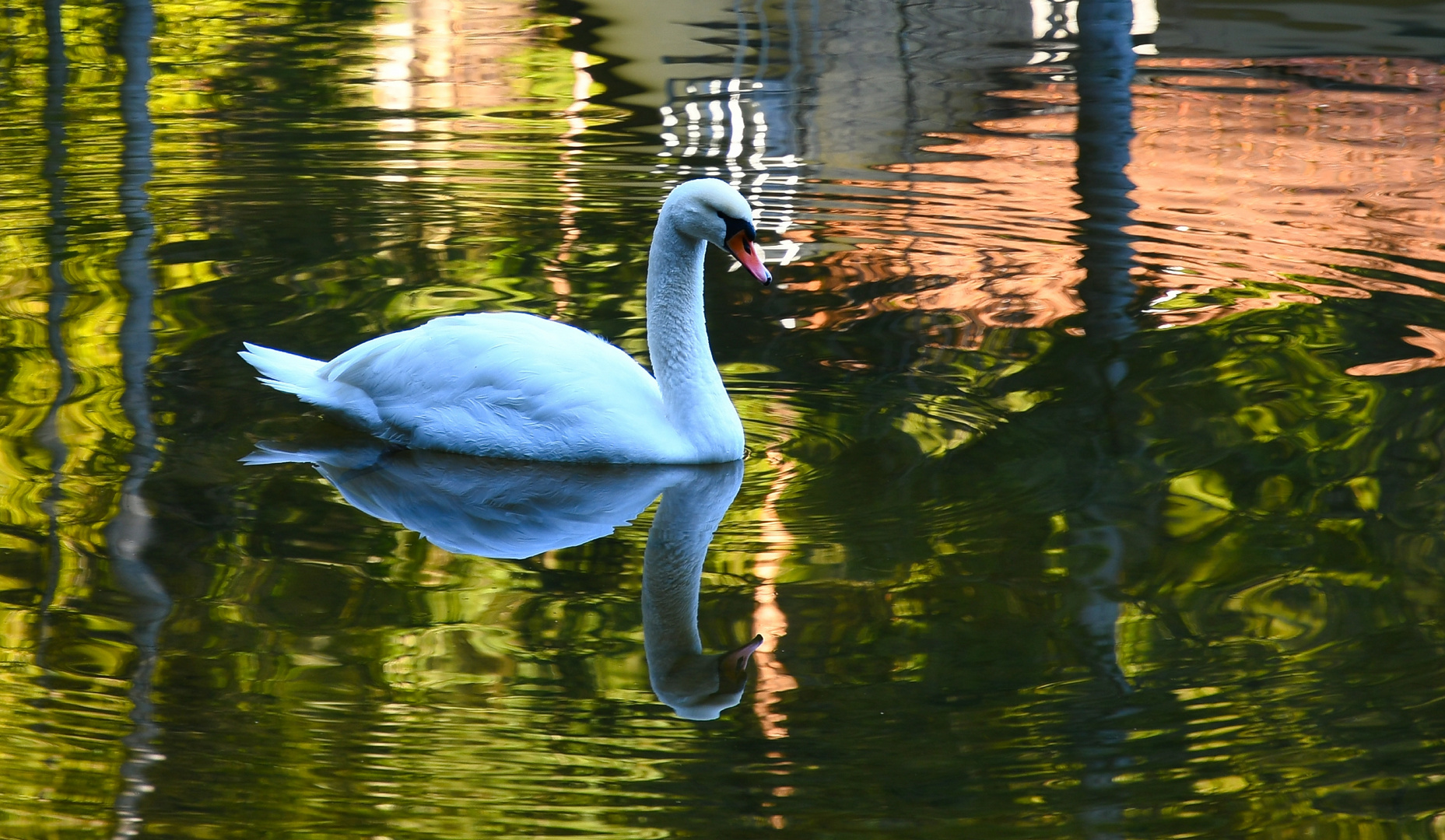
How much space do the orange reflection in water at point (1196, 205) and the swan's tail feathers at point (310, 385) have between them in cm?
239

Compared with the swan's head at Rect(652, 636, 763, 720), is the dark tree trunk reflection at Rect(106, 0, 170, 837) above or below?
above

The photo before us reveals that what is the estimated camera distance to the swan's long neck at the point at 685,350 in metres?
6.38

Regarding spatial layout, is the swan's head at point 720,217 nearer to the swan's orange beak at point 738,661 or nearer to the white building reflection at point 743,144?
the swan's orange beak at point 738,661

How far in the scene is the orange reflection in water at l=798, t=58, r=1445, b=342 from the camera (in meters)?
8.79

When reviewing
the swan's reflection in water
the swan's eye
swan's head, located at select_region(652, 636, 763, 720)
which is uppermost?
the swan's eye

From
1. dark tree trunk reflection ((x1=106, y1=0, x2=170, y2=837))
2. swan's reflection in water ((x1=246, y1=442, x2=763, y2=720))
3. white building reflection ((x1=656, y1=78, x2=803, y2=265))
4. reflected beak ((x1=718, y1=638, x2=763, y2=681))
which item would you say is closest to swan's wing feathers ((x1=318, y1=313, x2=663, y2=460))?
swan's reflection in water ((x1=246, y1=442, x2=763, y2=720))

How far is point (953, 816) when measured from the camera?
4.12 metres

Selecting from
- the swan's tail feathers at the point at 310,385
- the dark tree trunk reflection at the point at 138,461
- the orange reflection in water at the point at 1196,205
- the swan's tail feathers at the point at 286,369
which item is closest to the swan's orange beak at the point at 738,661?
the dark tree trunk reflection at the point at 138,461

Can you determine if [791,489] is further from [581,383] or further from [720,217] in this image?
[720,217]

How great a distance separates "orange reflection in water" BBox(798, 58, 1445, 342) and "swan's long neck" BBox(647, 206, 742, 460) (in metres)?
1.78

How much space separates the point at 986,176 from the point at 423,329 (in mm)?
5478

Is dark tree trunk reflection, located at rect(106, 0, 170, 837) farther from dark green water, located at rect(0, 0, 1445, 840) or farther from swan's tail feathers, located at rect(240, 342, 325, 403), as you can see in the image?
swan's tail feathers, located at rect(240, 342, 325, 403)

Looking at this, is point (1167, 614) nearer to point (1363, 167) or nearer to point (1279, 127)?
point (1363, 167)

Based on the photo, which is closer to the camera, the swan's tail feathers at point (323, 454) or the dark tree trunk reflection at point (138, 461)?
the dark tree trunk reflection at point (138, 461)
